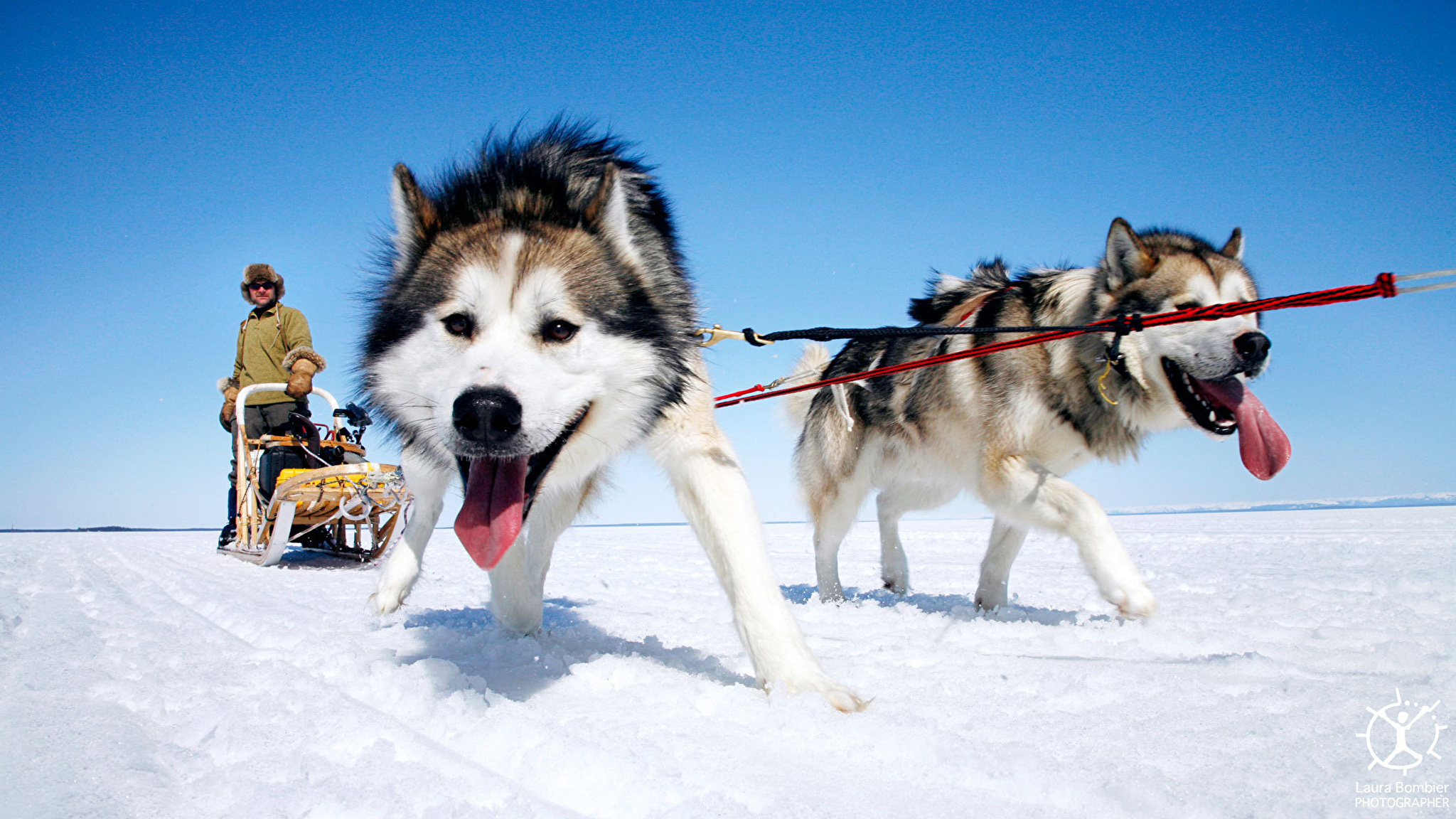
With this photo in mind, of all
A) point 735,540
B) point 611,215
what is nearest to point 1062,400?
point 735,540

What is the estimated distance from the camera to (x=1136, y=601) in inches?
87.7

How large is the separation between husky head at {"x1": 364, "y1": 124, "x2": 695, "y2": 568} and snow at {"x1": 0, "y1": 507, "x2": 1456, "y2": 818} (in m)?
0.42

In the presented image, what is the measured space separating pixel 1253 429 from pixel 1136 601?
66cm

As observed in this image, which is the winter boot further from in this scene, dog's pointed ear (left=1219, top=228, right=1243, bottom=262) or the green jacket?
dog's pointed ear (left=1219, top=228, right=1243, bottom=262)

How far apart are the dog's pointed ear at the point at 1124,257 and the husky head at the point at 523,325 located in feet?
5.54

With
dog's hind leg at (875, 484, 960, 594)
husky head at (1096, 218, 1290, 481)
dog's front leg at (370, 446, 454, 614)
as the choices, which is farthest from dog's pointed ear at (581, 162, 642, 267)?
dog's hind leg at (875, 484, 960, 594)

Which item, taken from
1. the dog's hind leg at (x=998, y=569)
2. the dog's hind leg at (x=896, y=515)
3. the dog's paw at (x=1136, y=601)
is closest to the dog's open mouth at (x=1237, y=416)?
the dog's paw at (x=1136, y=601)

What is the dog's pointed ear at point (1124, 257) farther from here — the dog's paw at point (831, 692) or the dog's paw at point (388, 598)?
the dog's paw at point (388, 598)

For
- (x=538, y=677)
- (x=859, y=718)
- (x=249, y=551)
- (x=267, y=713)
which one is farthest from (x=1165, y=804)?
(x=249, y=551)

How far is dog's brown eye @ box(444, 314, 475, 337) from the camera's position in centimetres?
151

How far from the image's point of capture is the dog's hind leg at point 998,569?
122 inches

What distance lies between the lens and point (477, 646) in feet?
6.66

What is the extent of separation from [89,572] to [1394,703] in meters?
5.67

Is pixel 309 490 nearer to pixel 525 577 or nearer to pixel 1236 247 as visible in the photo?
pixel 525 577
